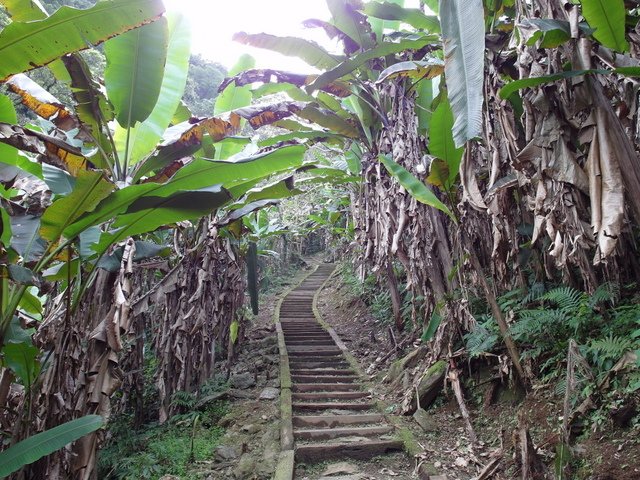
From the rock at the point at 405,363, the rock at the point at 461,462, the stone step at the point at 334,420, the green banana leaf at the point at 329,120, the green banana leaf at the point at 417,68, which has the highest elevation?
the green banana leaf at the point at 329,120

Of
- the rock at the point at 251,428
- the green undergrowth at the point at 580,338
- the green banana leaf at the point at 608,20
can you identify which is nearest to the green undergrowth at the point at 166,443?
the rock at the point at 251,428

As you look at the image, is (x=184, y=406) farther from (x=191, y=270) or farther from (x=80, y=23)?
(x=80, y=23)

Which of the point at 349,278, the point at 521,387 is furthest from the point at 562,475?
the point at 349,278

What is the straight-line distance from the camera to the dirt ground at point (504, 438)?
2.76m

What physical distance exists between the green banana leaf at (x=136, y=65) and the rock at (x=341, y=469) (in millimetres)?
3841

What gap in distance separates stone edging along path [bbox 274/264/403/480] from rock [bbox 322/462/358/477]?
16cm

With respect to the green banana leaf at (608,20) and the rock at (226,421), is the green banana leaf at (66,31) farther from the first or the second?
the rock at (226,421)

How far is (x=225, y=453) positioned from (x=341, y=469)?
1328 mm

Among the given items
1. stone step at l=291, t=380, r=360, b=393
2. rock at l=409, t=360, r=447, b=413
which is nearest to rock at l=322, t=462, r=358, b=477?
rock at l=409, t=360, r=447, b=413

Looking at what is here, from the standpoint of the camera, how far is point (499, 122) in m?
3.03

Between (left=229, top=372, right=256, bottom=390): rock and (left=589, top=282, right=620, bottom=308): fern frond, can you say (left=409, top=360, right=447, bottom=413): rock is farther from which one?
(left=229, top=372, right=256, bottom=390): rock

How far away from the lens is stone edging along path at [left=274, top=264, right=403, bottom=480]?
4414 mm

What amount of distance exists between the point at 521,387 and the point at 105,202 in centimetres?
393

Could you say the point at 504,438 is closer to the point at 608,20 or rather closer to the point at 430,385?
the point at 430,385
